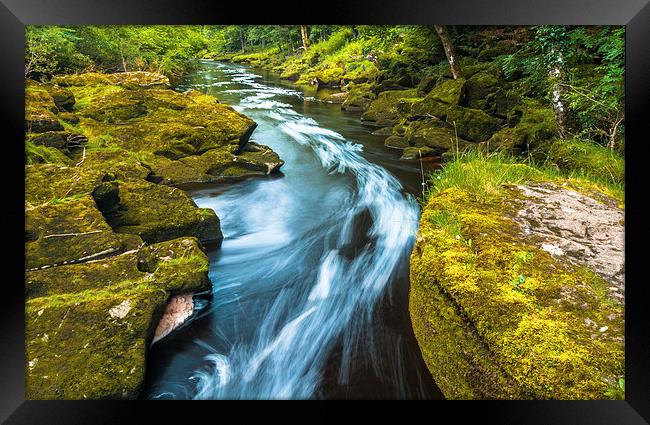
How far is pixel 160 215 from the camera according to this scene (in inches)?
130

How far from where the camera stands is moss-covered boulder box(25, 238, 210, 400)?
6.85 feet

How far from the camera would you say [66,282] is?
Answer: 242 cm

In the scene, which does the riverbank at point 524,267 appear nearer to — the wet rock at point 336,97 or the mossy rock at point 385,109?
the mossy rock at point 385,109

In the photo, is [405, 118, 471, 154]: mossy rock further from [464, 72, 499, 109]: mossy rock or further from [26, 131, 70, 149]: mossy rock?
[26, 131, 70, 149]: mossy rock

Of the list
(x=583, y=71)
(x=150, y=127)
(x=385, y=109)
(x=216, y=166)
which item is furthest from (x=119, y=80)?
(x=385, y=109)

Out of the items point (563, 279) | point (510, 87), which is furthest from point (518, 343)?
point (510, 87)

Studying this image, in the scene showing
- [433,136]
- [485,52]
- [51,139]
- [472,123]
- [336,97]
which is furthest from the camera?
[336,97]

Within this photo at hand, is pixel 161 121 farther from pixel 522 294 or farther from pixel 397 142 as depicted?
pixel 522 294

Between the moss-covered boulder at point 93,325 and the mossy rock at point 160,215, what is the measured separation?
1.91ft

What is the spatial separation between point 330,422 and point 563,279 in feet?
5.22

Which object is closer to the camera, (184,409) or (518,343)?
(518,343)
